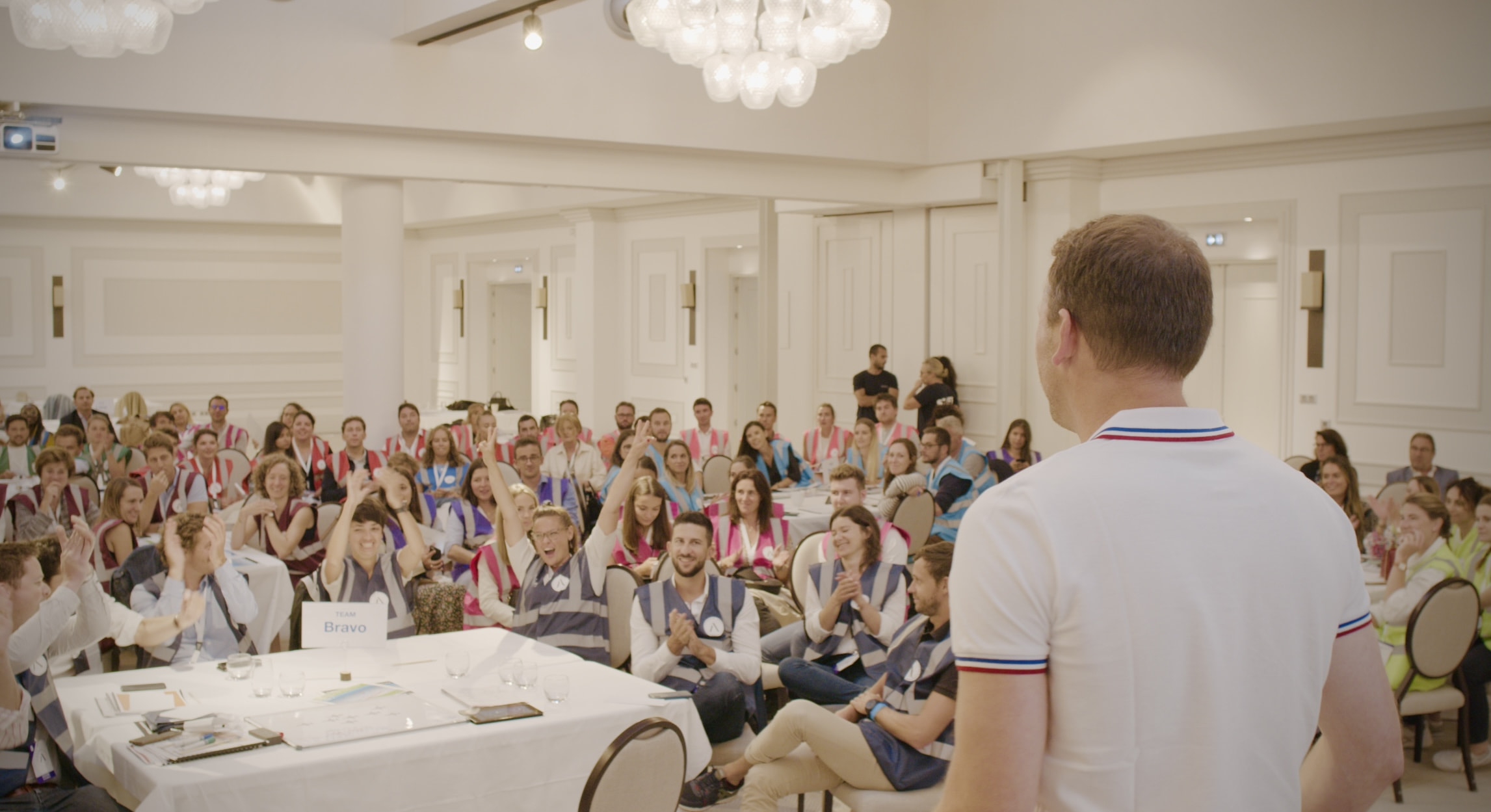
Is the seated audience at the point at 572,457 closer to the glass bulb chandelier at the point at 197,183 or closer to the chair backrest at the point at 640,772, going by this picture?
the glass bulb chandelier at the point at 197,183

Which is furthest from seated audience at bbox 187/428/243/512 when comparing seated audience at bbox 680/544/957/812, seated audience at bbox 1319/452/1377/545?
seated audience at bbox 1319/452/1377/545

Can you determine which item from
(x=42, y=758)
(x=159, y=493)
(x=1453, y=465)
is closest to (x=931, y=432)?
(x=1453, y=465)

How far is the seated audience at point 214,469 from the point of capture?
28.4 ft

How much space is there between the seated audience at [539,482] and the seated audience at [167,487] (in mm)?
1949

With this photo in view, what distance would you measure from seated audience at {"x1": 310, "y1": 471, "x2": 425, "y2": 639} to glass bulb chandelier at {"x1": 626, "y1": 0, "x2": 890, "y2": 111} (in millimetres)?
3003

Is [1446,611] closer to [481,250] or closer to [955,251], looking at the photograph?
[955,251]

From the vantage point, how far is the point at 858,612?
4.96 metres

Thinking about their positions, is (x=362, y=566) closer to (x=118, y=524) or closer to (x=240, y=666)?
(x=240, y=666)

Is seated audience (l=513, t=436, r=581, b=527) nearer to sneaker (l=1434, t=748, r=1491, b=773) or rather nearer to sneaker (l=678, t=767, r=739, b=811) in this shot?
sneaker (l=678, t=767, r=739, b=811)

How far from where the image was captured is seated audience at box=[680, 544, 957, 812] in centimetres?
386

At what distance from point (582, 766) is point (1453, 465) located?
817cm

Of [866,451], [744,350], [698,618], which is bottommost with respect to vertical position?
[698,618]

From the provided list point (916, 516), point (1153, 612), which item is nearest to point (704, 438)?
point (916, 516)

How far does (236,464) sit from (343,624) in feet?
18.8
